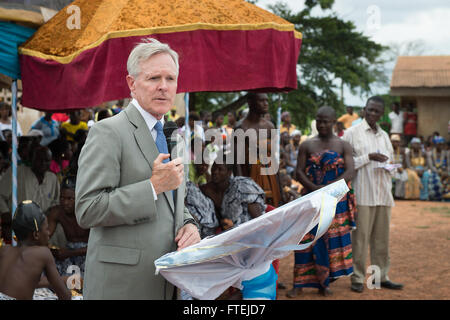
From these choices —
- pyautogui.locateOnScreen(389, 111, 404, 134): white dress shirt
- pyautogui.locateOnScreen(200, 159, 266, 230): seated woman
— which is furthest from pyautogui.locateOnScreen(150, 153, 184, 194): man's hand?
pyautogui.locateOnScreen(389, 111, 404, 134): white dress shirt

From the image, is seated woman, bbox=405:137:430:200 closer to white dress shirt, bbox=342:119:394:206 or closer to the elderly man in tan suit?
white dress shirt, bbox=342:119:394:206

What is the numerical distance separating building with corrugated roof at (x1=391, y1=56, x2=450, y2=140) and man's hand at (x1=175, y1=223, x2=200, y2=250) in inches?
656

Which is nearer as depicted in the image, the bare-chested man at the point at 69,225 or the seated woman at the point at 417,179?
the bare-chested man at the point at 69,225

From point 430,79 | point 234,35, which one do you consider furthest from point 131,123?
point 430,79

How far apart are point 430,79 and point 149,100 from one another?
56.3 feet

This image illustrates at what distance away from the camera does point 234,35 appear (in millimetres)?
4504

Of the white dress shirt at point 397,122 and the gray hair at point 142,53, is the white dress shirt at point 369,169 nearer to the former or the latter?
the gray hair at point 142,53

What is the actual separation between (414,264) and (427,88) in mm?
11369

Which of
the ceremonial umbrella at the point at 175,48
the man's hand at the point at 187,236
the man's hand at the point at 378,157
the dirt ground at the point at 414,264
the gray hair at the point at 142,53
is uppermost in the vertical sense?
the ceremonial umbrella at the point at 175,48

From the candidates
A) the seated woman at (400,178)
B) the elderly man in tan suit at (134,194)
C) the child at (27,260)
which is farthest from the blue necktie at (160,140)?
the seated woman at (400,178)

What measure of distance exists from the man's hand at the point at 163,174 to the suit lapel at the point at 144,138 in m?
0.09

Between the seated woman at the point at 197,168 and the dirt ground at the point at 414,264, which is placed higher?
the seated woman at the point at 197,168

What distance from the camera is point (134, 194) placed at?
202cm

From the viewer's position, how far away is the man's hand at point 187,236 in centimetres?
212
